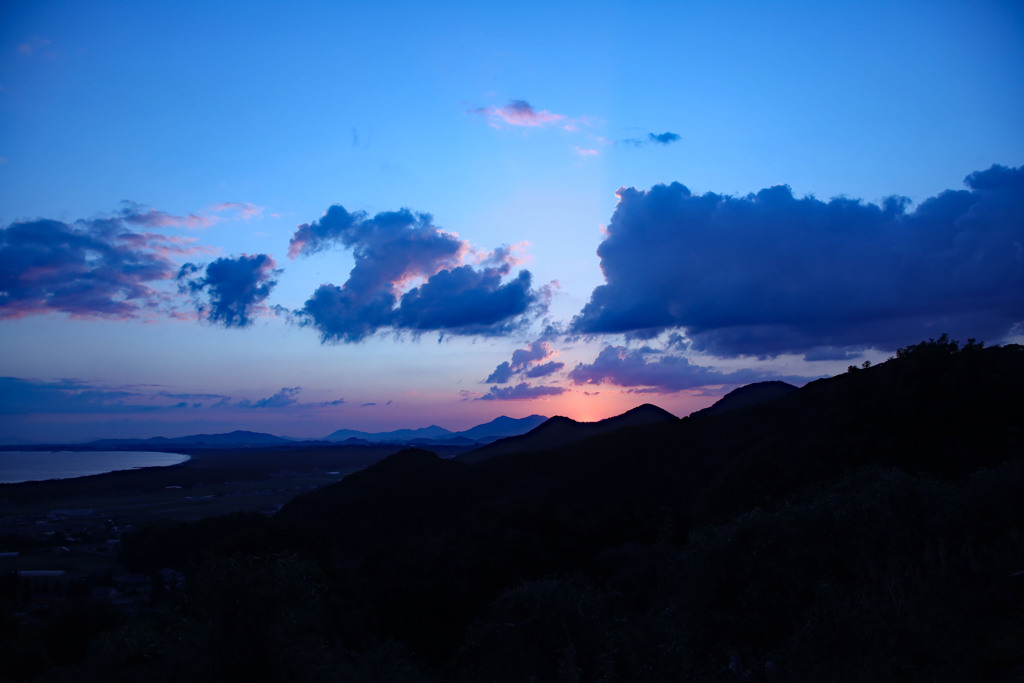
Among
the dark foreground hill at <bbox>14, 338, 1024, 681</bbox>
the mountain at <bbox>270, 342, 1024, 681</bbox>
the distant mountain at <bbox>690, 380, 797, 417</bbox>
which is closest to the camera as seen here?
the dark foreground hill at <bbox>14, 338, 1024, 681</bbox>

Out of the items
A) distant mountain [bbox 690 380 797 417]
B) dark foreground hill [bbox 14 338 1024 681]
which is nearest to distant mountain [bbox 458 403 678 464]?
distant mountain [bbox 690 380 797 417]

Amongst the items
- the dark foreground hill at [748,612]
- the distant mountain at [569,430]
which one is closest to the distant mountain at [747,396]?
the distant mountain at [569,430]

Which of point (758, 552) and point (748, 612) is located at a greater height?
point (758, 552)

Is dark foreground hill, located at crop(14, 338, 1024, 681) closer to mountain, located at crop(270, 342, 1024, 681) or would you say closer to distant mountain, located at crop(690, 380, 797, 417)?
mountain, located at crop(270, 342, 1024, 681)

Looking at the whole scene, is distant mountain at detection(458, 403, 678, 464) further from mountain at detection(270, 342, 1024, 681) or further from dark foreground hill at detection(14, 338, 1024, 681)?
dark foreground hill at detection(14, 338, 1024, 681)

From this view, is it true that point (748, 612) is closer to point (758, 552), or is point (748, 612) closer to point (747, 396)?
point (758, 552)

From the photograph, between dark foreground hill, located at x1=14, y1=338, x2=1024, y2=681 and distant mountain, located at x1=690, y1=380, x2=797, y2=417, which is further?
distant mountain, located at x1=690, y1=380, x2=797, y2=417

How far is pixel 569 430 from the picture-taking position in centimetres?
7881

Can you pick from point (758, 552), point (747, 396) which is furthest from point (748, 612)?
point (747, 396)

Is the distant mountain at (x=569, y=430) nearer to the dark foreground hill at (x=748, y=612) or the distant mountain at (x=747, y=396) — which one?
the distant mountain at (x=747, y=396)

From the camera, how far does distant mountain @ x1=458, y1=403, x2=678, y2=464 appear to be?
69.2 metres

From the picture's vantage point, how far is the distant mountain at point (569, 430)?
69188 millimetres

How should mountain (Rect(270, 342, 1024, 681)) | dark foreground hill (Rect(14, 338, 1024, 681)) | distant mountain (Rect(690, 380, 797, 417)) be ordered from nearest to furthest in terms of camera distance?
1. dark foreground hill (Rect(14, 338, 1024, 681))
2. mountain (Rect(270, 342, 1024, 681))
3. distant mountain (Rect(690, 380, 797, 417))

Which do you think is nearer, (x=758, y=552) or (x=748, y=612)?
(x=748, y=612)
